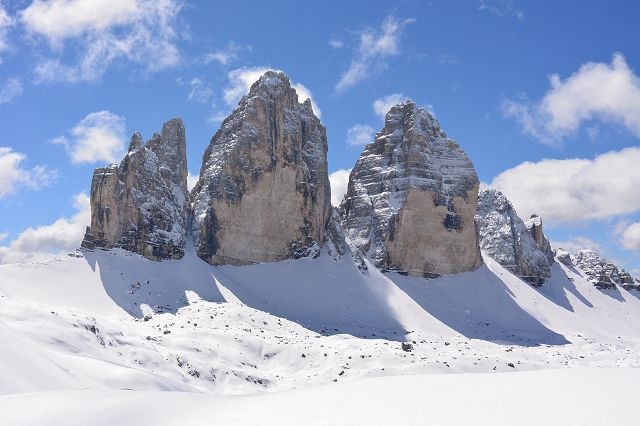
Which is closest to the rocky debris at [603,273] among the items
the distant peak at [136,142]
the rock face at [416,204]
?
the rock face at [416,204]

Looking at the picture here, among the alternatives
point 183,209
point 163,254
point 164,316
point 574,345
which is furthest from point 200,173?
point 574,345

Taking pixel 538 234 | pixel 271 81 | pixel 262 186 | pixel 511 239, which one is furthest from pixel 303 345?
pixel 538 234

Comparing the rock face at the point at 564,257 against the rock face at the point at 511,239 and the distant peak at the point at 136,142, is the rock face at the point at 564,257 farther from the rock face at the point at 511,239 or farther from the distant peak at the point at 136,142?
the distant peak at the point at 136,142

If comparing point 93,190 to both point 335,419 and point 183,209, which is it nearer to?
point 183,209

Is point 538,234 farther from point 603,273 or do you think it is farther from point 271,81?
point 271,81

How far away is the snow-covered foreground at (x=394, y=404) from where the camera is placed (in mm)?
8156

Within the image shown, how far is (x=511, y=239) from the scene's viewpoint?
7925 centimetres

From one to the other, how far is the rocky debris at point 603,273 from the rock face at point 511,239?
7.17 meters

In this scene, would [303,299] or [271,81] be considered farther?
[271,81]

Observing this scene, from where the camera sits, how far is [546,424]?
7645mm

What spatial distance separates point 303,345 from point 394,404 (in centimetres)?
2903

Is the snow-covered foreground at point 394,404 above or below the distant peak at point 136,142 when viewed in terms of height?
below

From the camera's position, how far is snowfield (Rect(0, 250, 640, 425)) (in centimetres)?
925

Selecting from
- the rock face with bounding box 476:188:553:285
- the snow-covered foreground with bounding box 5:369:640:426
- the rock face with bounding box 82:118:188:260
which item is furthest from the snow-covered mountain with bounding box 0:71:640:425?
the rock face with bounding box 476:188:553:285
